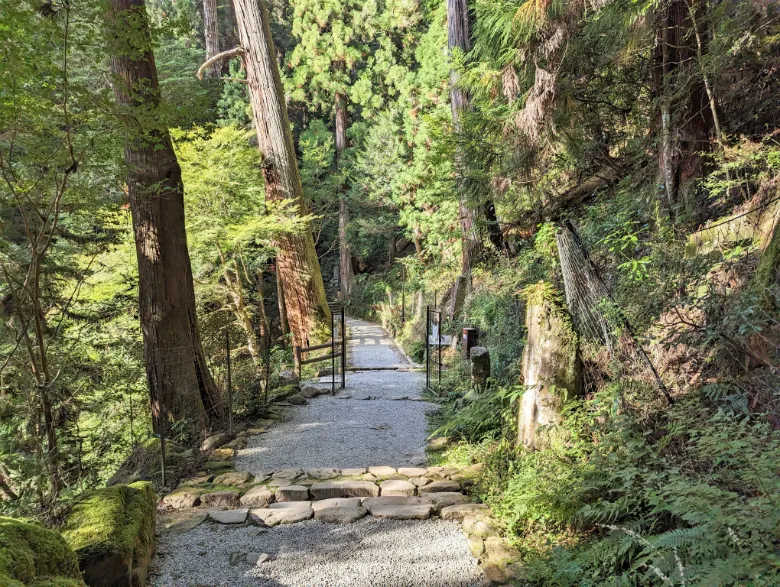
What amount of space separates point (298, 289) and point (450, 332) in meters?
3.84

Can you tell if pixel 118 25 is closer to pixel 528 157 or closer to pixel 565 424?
pixel 528 157

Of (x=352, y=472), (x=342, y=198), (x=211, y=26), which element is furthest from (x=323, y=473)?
(x=342, y=198)

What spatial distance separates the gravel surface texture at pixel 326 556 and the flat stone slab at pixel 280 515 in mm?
60

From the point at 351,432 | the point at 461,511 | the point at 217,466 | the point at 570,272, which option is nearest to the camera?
the point at 461,511

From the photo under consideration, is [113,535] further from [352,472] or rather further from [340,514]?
[352,472]

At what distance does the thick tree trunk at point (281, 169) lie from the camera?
37.2 ft

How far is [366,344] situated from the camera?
49.3 feet

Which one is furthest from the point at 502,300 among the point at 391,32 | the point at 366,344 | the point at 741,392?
the point at 391,32

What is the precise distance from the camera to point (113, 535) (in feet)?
8.96

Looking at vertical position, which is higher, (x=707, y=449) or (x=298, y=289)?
(x=298, y=289)

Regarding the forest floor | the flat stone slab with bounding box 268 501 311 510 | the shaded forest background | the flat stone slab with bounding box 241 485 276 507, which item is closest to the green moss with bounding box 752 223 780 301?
the shaded forest background

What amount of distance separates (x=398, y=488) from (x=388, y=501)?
0.27m

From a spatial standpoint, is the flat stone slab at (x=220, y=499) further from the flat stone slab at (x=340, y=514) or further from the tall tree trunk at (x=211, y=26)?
the tall tree trunk at (x=211, y=26)

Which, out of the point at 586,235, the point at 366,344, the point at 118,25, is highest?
the point at 118,25
